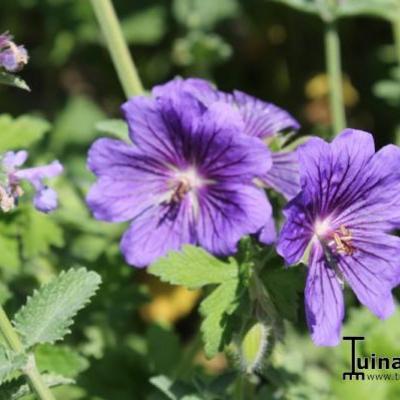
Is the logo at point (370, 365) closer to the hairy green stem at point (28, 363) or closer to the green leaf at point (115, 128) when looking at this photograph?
the green leaf at point (115, 128)

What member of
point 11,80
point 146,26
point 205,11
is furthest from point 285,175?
point 146,26

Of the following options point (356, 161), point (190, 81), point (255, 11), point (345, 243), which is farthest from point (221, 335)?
point (255, 11)

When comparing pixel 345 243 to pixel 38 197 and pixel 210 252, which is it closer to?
pixel 210 252

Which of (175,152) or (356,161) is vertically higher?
(175,152)

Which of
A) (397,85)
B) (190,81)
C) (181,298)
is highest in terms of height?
(397,85)

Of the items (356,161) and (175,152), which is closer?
(356,161)

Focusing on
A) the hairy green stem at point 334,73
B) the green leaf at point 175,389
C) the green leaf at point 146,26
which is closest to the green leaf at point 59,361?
the green leaf at point 175,389
